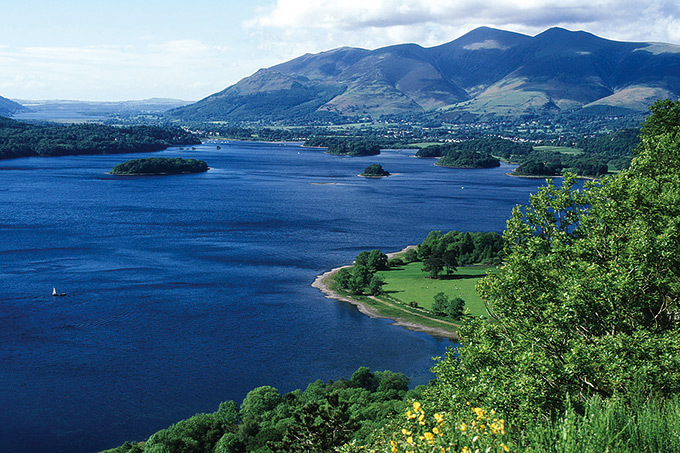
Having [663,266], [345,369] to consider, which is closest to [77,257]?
[345,369]

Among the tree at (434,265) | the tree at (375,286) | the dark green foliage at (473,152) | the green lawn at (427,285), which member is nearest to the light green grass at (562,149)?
the dark green foliage at (473,152)

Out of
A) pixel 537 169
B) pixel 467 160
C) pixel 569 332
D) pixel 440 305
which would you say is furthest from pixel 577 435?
pixel 467 160

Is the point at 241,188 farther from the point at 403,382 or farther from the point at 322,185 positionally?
the point at 403,382

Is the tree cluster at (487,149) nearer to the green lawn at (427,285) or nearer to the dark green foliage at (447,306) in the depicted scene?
the green lawn at (427,285)

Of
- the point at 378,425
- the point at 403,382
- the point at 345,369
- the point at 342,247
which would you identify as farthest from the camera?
the point at 342,247

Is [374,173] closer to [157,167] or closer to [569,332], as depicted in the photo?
[157,167]

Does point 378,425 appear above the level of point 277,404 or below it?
above
